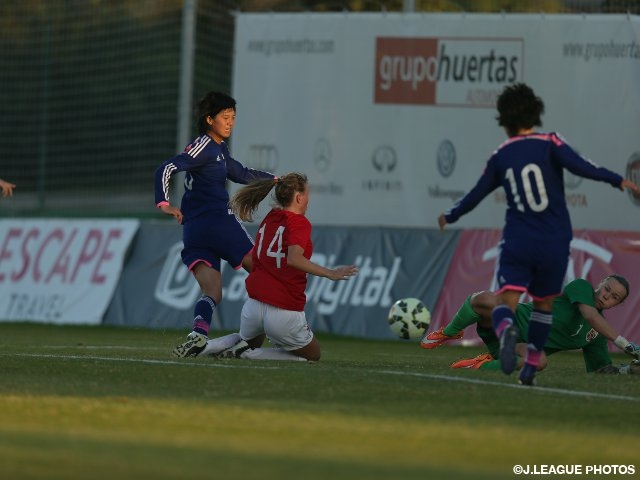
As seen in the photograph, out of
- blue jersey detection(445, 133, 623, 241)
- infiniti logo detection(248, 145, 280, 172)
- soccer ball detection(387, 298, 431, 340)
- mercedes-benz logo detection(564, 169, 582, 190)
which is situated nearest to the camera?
blue jersey detection(445, 133, 623, 241)

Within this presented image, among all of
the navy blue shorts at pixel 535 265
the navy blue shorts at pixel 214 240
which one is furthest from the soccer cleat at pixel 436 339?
the navy blue shorts at pixel 535 265

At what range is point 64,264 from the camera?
72.7 feet

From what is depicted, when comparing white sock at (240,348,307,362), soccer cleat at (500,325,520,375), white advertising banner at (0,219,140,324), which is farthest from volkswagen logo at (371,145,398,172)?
soccer cleat at (500,325,520,375)

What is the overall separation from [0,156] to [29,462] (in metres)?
20.4

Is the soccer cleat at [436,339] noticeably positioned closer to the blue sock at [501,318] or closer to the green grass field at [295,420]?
the green grass field at [295,420]

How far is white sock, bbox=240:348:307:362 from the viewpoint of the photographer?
42.8ft

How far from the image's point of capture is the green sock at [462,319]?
13.0 metres

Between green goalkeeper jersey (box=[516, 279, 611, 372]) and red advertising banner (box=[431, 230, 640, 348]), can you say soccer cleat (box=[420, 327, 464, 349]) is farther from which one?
red advertising banner (box=[431, 230, 640, 348])

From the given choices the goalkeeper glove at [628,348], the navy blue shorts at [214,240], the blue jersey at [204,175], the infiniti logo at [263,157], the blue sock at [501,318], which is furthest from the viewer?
the infiniti logo at [263,157]

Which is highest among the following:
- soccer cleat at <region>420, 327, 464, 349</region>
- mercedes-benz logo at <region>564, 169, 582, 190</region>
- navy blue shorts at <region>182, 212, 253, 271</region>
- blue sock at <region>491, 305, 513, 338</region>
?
mercedes-benz logo at <region>564, 169, 582, 190</region>

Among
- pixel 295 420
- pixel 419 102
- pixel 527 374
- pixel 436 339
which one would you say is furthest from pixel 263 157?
pixel 295 420

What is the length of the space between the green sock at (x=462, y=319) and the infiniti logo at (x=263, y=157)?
390 inches

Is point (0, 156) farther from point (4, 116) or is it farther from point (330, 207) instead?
point (330, 207)

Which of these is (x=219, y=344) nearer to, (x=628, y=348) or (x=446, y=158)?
(x=628, y=348)
